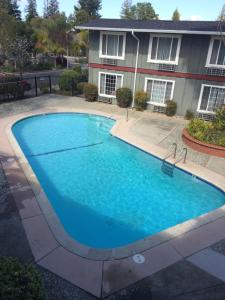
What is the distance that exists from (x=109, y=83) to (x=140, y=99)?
3.72 meters

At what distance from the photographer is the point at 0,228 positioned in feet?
24.6

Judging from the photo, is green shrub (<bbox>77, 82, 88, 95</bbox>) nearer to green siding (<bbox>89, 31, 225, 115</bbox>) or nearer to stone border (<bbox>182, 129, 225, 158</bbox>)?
green siding (<bbox>89, 31, 225, 115</bbox>)

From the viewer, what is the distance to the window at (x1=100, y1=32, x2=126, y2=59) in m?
20.5

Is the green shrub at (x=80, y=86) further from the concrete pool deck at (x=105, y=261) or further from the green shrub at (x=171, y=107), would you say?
the concrete pool deck at (x=105, y=261)

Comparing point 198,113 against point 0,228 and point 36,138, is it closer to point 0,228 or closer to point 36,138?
point 36,138

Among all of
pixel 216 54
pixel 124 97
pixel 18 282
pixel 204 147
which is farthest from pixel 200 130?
pixel 18 282

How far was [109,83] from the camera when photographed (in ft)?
74.1

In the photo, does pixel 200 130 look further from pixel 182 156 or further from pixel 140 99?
pixel 140 99

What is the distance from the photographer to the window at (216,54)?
1730 centimetres

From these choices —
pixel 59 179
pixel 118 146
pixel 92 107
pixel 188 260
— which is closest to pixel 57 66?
pixel 92 107

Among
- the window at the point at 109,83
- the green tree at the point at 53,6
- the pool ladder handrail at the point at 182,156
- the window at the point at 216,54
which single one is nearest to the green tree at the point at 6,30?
the window at the point at 109,83

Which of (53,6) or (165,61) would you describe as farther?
(53,6)

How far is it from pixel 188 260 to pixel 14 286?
15.7 ft

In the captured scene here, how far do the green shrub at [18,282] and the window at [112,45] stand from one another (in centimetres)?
1939
